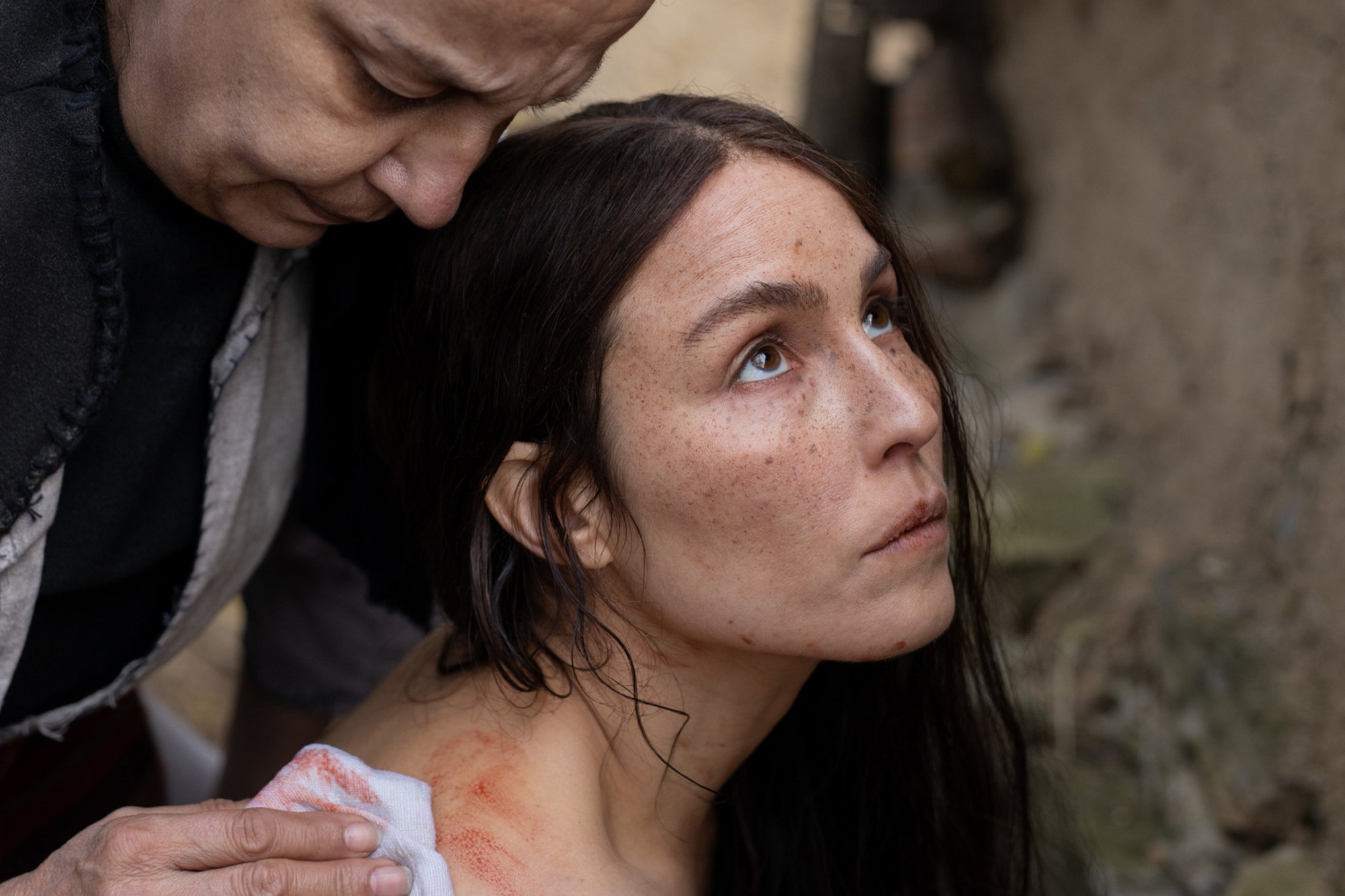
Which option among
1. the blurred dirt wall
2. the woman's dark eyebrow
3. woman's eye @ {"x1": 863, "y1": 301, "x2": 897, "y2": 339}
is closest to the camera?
the woman's dark eyebrow

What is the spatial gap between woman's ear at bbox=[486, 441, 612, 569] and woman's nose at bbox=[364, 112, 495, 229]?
34 centimetres

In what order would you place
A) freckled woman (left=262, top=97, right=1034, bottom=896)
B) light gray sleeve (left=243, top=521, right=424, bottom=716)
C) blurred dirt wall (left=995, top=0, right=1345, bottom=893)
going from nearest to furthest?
freckled woman (left=262, top=97, right=1034, bottom=896)
blurred dirt wall (left=995, top=0, right=1345, bottom=893)
light gray sleeve (left=243, top=521, right=424, bottom=716)

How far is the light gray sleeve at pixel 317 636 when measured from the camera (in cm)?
251

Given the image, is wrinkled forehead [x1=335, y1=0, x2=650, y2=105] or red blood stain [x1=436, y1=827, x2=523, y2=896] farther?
red blood stain [x1=436, y1=827, x2=523, y2=896]

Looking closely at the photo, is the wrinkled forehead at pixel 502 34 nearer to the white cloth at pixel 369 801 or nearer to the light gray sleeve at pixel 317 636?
the white cloth at pixel 369 801

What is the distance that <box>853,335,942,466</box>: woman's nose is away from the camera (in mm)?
1560

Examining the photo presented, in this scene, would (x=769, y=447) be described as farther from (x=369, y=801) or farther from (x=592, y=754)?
(x=369, y=801)

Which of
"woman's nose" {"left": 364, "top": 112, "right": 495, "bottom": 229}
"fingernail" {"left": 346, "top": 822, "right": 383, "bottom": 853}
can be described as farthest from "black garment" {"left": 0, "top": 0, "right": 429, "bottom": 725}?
"fingernail" {"left": 346, "top": 822, "right": 383, "bottom": 853}

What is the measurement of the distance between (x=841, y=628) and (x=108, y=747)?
1518 mm

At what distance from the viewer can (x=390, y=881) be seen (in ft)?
4.48

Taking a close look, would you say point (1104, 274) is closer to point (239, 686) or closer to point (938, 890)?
point (938, 890)

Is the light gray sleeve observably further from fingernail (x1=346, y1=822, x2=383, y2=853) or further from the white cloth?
fingernail (x1=346, y1=822, x2=383, y2=853)

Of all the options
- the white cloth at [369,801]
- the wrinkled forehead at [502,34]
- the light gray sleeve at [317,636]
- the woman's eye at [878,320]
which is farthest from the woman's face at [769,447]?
the light gray sleeve at [317,636]

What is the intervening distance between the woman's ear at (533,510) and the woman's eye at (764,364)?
248mm
